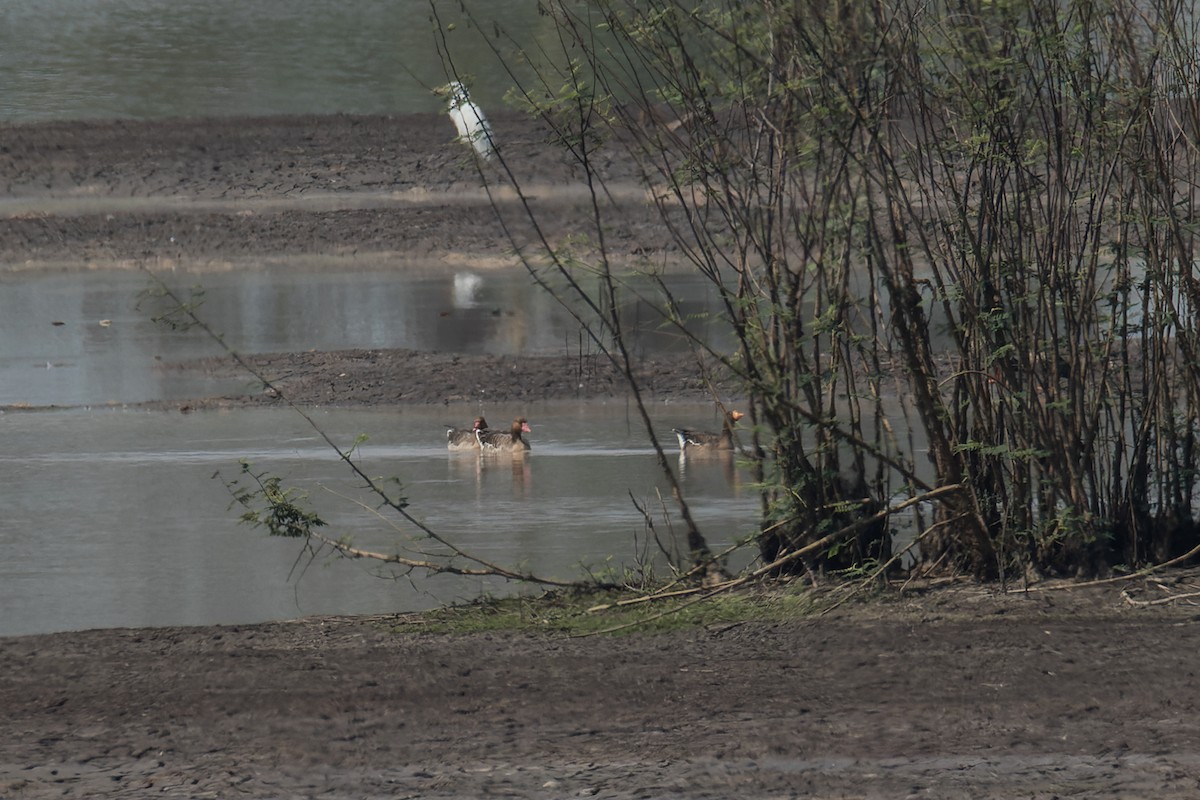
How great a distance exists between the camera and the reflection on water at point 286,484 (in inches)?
302

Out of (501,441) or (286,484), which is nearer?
(286,484)

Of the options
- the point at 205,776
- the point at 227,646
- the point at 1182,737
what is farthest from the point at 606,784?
the point at 227,646

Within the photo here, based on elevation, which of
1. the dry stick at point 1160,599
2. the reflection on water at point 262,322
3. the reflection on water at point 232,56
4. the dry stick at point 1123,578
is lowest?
the dry stick at point 1160,599

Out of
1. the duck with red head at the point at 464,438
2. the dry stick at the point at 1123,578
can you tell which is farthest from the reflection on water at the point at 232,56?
the dry stick at the point at 1123,578

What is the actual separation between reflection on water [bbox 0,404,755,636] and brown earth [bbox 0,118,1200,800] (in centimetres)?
93

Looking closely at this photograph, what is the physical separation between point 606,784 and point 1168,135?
3.24 m

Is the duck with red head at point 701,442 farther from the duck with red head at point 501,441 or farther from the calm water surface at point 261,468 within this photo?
the duck with red head at point 501,441

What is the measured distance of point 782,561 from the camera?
21.8 ft

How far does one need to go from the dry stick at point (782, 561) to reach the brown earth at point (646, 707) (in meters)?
0.24

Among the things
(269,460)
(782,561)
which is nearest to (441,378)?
(269,460)

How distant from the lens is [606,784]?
486 centimetres

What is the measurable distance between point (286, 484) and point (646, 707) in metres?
4.70

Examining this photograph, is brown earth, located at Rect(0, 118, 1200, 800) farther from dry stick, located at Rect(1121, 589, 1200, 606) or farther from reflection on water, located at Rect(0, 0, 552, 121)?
reflection on water, located at Rect(0, 0, 552, 121)

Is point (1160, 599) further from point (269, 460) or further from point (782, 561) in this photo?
point (269, 460)
